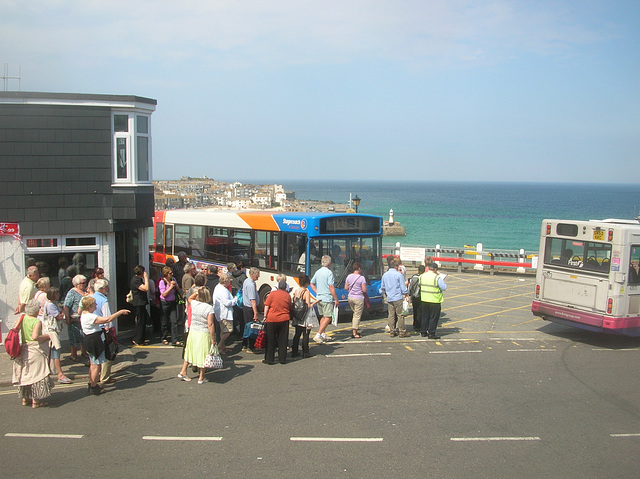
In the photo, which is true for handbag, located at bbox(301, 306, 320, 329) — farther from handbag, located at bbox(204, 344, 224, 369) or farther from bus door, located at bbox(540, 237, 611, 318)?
bus door, located at bbox(540, 237, 611, 318)

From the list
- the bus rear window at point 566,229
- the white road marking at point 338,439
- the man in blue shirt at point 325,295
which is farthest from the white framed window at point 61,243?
the bus rear window at point 566,229

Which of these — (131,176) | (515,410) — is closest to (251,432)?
(515,410)

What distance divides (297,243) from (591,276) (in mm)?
6870

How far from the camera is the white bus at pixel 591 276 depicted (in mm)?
12039

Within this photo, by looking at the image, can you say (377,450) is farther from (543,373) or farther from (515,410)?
(543,373)

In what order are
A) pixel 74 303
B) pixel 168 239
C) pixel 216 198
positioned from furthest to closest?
pixel 216 198
pixel 168 239
pixel 74 303

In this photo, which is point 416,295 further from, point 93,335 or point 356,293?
point 93,335

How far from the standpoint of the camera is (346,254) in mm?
14469

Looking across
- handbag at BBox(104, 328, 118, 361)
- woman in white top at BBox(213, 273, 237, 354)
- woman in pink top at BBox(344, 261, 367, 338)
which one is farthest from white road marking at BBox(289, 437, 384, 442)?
woman in pink top at BBox(344, 261, 367, 338)

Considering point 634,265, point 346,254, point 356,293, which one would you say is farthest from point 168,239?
point 634,265

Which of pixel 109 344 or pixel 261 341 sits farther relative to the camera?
pixel 261 341

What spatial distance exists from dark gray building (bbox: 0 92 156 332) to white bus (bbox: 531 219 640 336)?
9538 millimetres

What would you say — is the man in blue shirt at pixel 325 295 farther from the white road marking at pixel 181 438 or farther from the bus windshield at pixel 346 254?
the white road marking at pixel 181 438

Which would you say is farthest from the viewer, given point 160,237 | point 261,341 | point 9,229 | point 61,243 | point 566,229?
point 160,237
